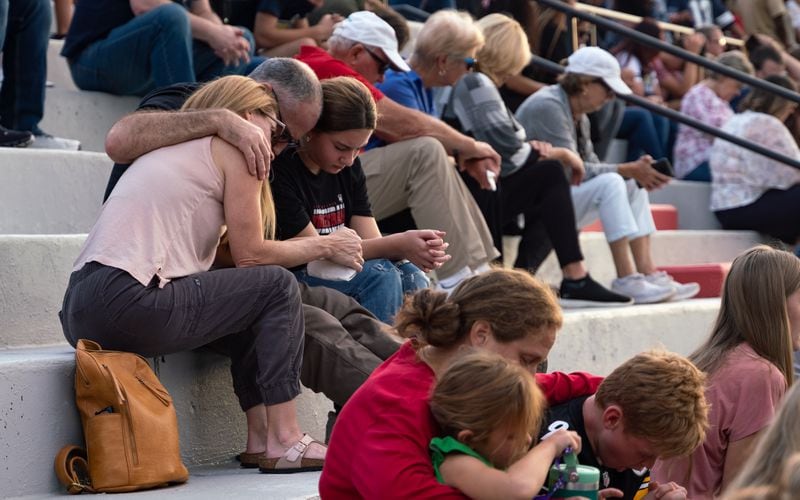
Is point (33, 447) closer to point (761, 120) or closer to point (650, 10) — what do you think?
point (761, 120)

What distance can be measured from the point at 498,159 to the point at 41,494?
2487 millimetres

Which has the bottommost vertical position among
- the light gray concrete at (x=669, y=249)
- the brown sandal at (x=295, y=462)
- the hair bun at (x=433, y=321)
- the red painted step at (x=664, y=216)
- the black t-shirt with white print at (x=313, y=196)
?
the red painted step at (x=664, y=216)

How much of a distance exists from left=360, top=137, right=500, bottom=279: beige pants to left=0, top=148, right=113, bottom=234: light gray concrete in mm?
1005

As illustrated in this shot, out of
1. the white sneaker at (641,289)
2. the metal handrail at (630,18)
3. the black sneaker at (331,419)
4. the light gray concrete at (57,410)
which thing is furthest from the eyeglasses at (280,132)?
the metal handrail at (630,18)

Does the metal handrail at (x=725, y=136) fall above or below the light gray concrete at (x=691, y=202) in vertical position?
above

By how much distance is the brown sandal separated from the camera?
3.69 meters

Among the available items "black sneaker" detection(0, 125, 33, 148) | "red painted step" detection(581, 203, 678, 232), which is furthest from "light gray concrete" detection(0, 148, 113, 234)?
"red painted step" detection(581, 203, 678, 232)

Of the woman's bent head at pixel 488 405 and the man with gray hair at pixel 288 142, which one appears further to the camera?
the man with gray hair at pixel 288 142

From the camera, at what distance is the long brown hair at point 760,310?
348cm

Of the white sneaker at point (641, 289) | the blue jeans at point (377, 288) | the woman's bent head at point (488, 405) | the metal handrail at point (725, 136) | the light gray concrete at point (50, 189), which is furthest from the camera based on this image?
the metal handrail at point (725, 136)

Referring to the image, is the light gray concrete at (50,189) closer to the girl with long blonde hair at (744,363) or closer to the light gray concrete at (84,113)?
the light gray concrete at (84,113)

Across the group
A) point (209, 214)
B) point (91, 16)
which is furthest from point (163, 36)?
point (209, 214)

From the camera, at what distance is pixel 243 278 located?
3641mm

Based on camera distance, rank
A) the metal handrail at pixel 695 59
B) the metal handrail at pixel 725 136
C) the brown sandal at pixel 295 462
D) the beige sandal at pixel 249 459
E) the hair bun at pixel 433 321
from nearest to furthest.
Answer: the hair bun at pixel 433 321 < the brown sandal at pixel 295 462 < the beige sandal at pixel 249 459 < the metal handrail at pixel 725 136 < the metal handrail at pixel 695 59
